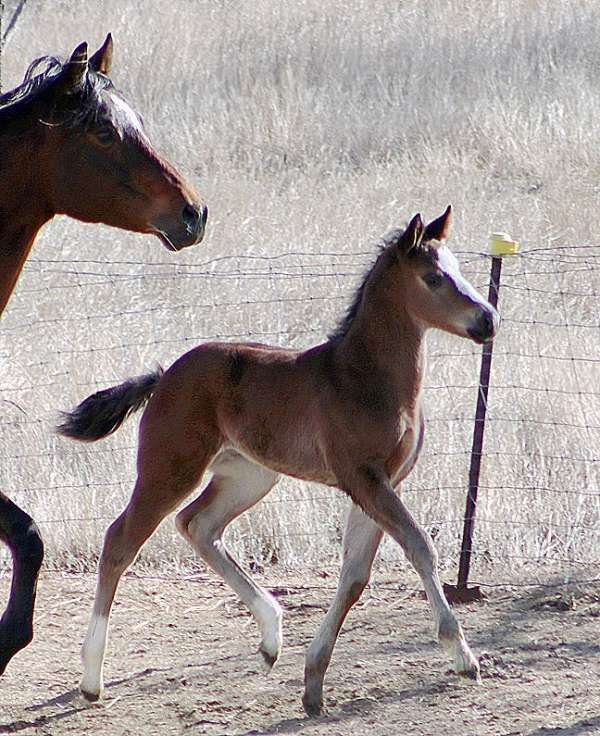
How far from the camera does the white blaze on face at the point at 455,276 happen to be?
13.4ft

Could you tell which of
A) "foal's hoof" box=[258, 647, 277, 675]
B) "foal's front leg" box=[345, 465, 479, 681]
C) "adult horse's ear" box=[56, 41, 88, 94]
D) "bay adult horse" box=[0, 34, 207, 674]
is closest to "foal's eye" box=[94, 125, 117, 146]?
"bay adult horse" box=[0, 34, 207, 674]

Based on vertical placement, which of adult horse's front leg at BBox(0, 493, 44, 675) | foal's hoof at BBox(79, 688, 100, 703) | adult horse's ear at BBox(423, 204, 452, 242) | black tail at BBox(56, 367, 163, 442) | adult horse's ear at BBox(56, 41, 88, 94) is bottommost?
foal's hoof at BBox(79, 688, 100, 703)

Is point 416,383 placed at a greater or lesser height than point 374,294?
lesser

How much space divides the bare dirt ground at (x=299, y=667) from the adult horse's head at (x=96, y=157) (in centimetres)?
169

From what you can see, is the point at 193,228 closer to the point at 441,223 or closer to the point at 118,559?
the point at 441,223

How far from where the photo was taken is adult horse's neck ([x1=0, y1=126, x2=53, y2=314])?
396cm

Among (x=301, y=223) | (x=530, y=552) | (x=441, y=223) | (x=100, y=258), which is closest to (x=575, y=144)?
(x=301, y=223)

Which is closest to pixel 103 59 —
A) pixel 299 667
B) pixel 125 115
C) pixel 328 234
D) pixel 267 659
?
pixel 125 115

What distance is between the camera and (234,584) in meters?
4.73

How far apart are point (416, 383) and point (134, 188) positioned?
117cm

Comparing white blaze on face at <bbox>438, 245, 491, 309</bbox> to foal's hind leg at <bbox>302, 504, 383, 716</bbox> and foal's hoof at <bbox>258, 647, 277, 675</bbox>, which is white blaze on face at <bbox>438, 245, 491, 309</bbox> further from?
foal's hoof at <bbox>258, 647, 277, 675</bbox>

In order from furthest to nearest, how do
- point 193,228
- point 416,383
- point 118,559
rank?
point 118,559 < point 416,383 < point 193,228

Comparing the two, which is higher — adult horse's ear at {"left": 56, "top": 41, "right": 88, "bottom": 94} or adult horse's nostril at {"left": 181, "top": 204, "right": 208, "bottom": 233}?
adult horse's ear at {"left": 56, "top": 41, "right": 88, "bottom": 94}

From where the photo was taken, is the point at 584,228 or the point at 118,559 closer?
the point at 118,559
